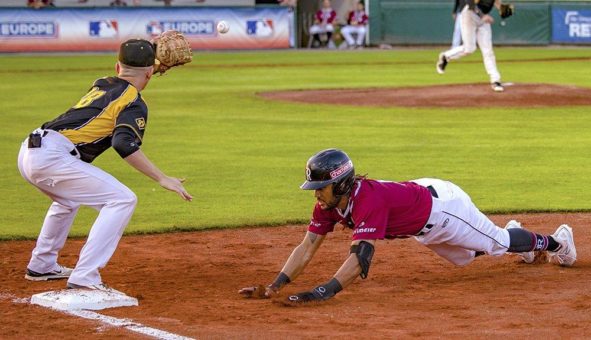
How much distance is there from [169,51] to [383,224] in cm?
189

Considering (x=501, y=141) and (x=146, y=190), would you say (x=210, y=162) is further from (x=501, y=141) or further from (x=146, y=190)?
(x=501, y=141)

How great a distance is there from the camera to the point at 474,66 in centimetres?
3206

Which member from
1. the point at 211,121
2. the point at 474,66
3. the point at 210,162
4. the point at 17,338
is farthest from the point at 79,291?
the point at 474,66

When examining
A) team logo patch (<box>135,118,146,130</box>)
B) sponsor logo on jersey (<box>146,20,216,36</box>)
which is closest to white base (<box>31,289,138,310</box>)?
team logo patch (<box>135,118,146,130</box>)

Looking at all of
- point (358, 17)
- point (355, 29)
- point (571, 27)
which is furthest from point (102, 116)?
point (571, 27)

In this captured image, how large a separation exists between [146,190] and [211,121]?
21.4ft

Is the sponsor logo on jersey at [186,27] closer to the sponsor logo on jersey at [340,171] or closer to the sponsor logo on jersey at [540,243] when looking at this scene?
the sponsor logo on jersey at [540,243]

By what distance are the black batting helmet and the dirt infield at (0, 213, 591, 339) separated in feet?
2.43

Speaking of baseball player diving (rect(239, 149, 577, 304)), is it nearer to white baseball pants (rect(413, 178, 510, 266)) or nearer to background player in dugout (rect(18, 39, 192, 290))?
white baseball pants (rect(413, 178, 510, 266))

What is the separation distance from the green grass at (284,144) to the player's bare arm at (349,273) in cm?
358

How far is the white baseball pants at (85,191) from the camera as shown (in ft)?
23.8

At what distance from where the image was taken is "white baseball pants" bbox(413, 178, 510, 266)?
746 cm

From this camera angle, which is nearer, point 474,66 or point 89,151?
point 89,151

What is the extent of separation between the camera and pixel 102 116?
7410 millimetres
